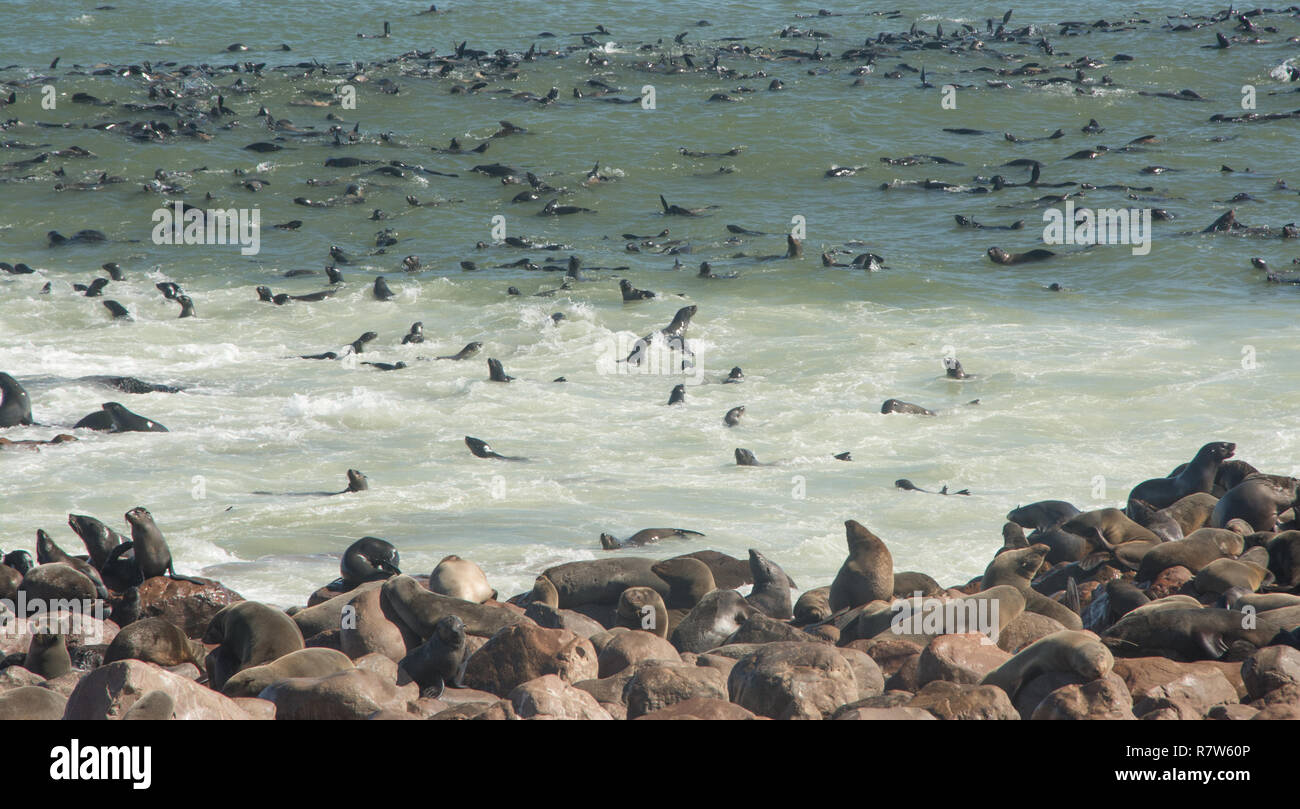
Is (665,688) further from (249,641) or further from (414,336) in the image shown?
(414,336)

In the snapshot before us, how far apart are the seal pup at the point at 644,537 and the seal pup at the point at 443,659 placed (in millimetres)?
3362

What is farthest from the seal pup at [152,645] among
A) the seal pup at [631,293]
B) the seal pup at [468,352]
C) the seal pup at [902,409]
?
the seal pup at [631,293]

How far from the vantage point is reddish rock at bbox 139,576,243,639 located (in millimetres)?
7047

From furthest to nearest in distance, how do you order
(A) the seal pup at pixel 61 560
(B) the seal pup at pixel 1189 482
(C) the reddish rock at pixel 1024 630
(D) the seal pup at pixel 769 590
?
1. (B) the seal pup at pixel 1189 482
2. (D) the seal pup at pixel 769 590
3. (A) the seal pup at pixel 61 560
4. (C) the reddish rock at pixel 1024 630

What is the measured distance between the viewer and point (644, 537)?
944cm

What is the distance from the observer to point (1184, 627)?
5.77m

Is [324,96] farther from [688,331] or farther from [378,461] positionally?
[378,461]

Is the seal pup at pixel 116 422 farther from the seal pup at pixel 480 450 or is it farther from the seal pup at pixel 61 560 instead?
the seal pup at pixel 61 560

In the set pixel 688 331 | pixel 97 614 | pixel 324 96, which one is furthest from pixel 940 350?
pixel 324 96

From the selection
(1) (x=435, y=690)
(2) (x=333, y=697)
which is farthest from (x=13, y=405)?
(2) (x=333, y=697)

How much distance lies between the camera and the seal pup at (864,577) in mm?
7328

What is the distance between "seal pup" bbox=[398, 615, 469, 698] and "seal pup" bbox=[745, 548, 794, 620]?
2.22 meters

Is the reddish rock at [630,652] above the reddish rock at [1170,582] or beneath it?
beneath

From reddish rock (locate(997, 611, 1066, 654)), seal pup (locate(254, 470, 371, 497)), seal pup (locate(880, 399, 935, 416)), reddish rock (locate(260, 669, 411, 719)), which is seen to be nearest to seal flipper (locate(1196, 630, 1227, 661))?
reddish rock (locate(997, 611, 1066, 654))
